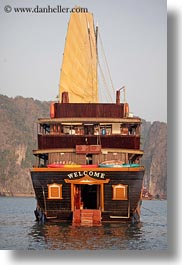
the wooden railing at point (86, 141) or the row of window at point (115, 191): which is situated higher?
the wooden railing at point (86, 141)

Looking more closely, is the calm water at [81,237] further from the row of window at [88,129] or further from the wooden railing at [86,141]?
the row of window at [88,129]

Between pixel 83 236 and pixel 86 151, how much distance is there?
8.38ft

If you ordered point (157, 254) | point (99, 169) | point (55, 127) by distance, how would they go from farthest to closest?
point (55, 127), point (99, 169), point (157, 254)

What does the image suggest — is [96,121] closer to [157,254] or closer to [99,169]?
[99,169]

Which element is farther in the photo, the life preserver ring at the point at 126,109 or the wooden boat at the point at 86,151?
the life preserver ring at the point at 126,109

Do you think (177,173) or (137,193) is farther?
(137,193)

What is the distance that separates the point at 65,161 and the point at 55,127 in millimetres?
945

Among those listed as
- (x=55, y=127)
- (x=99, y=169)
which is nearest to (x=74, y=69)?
(x=55, y=127)

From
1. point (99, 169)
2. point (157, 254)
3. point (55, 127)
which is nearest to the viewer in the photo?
point (157, 254)

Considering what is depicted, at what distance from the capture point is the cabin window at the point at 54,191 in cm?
1678

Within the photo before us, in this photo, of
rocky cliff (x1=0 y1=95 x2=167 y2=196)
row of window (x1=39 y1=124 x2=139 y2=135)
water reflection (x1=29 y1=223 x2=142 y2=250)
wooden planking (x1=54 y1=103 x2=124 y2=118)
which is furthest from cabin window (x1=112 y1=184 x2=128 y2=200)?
wooden planking (x1=54 y1=103 x2=124 y2=118)

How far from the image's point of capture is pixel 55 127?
1797cm

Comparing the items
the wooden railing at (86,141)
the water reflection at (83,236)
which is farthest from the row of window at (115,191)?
the wooden railing at (86,141)

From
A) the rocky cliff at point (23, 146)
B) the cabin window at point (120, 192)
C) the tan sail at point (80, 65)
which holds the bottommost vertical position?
the cabin window at point (120, 192)
